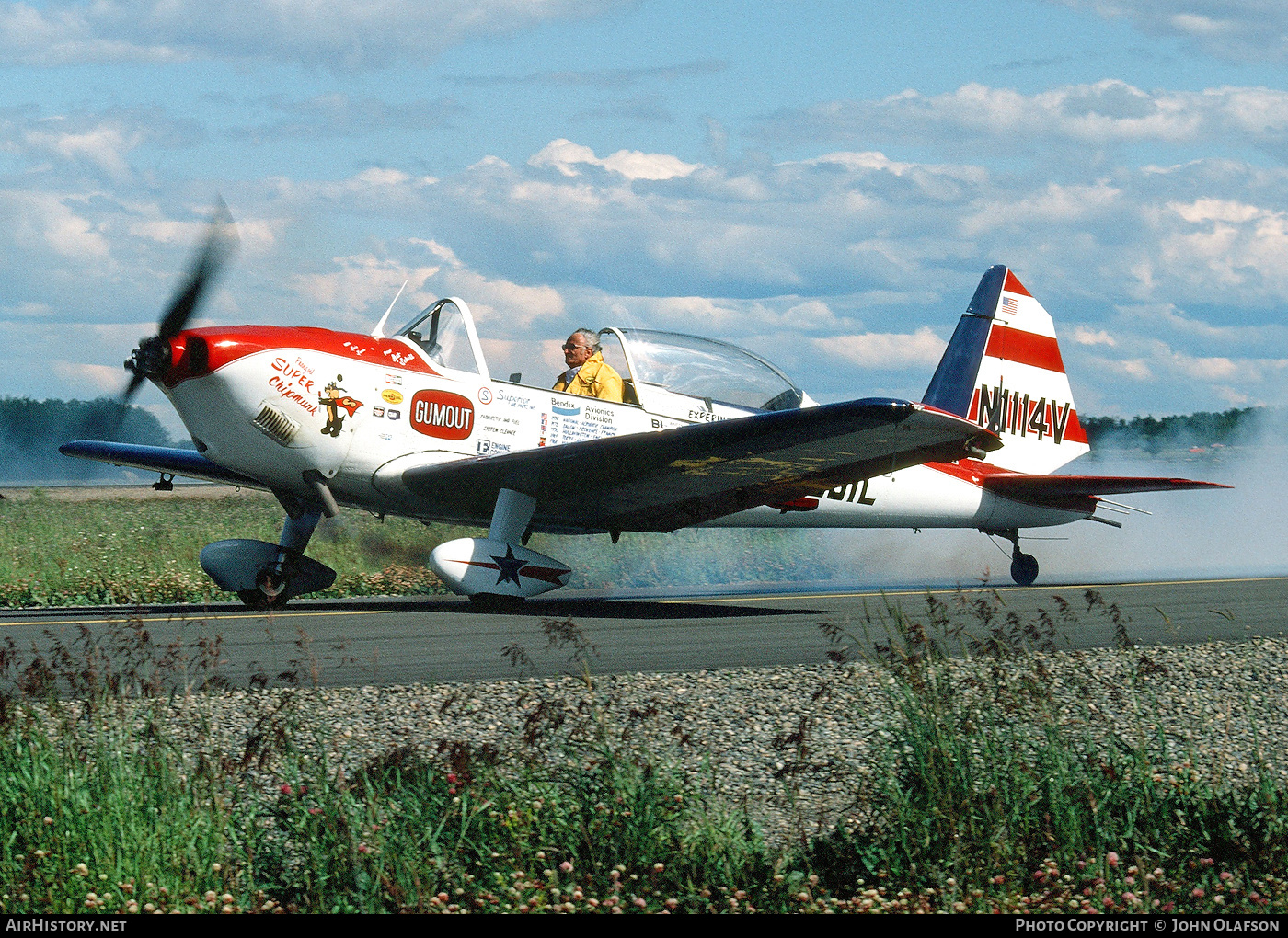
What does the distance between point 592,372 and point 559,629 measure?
7.13 meters

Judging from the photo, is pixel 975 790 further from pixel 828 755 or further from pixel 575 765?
pixel 575 765

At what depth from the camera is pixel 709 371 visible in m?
12.5

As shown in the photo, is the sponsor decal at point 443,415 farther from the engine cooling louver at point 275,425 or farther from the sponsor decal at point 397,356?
the engine cooling louver at point 275,425

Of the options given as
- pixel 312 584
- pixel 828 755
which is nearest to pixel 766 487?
pixel 312 584

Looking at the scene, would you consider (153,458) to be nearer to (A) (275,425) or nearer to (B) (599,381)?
(A) (275,425)

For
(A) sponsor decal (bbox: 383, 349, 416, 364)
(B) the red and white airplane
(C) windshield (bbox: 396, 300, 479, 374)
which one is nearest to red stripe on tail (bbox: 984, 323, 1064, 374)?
(B) the red and white airplane

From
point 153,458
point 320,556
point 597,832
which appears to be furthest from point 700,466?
point 320,556

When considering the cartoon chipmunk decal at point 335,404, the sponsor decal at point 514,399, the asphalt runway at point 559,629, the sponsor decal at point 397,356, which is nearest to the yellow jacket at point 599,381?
the sponsor decal at point 514,399

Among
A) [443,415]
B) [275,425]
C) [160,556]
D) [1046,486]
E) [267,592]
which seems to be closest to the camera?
[275,425]

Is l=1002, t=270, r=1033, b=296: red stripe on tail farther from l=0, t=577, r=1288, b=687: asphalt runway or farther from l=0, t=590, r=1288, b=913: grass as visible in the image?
l=0, t=590, r=1288, b=913: grass

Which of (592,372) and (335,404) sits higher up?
(592,372)

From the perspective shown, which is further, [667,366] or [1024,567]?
[1024,567]

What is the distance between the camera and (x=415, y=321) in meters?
11.6
